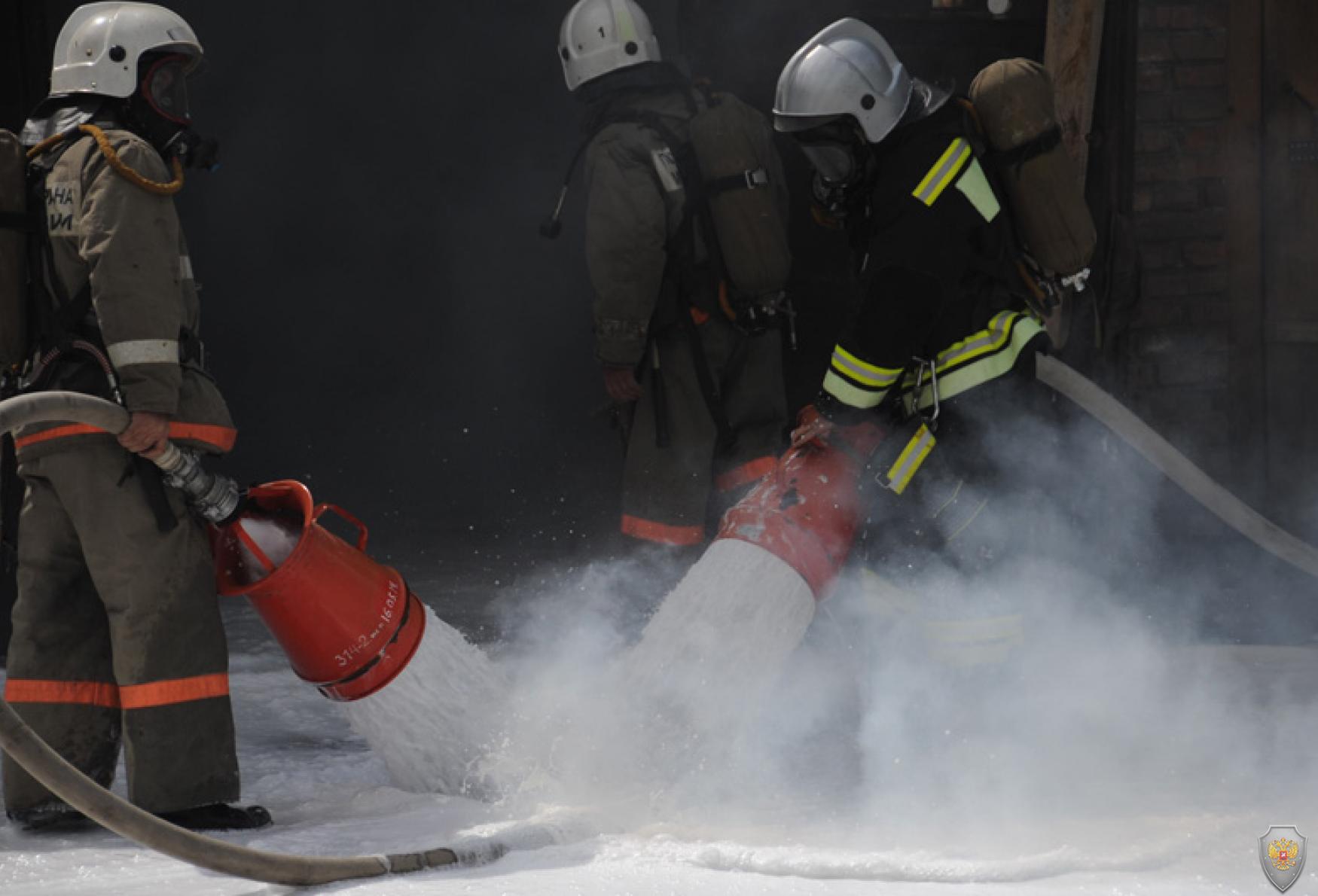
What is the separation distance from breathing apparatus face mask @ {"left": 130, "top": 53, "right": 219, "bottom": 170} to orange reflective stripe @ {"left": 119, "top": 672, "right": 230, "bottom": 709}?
4.17 ft

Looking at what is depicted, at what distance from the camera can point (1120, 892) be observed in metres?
3.10

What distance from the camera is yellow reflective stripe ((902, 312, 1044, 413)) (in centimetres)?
403

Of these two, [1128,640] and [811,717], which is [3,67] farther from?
[1128,640]

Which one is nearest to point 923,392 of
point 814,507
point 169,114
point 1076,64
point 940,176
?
point 814,507

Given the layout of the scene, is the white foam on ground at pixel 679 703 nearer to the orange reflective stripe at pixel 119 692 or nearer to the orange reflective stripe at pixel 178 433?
the orange reflective stripe at pixel 119 692

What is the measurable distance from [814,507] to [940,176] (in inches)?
34.3

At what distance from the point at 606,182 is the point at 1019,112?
1.48m

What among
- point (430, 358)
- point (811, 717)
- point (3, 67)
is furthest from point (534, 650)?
point (430, 358)

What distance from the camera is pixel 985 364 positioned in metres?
4.03

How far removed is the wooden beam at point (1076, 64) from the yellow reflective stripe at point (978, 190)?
6.72ft

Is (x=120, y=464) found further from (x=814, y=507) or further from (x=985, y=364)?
(x=985, y=364)

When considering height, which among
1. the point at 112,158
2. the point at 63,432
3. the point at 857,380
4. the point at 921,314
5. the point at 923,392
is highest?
the point at 112,158
